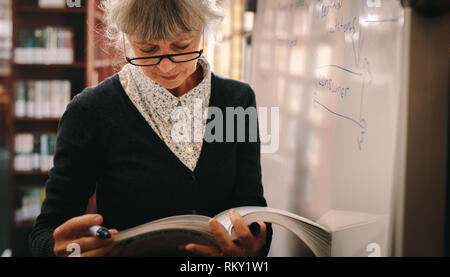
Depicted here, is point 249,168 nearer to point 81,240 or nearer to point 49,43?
point 81,240

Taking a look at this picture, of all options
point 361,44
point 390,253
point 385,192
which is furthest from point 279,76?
point 390,253

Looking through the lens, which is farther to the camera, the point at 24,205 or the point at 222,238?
the point at 24,205

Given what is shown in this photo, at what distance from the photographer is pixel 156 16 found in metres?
0.67

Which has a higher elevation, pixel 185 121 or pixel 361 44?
pixel 361 44

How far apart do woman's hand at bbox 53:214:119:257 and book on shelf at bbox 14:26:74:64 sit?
1.10 m

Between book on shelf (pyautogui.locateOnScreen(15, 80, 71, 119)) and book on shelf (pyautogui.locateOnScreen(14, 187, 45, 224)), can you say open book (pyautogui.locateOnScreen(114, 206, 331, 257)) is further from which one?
book on shelf (pyautogui.locateOnScreen(14, 187, 45, 224))

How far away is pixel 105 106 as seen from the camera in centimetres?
73

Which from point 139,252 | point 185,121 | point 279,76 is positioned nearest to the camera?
point 139,252

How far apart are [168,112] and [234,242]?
30 cm

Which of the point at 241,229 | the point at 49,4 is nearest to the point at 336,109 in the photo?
the point at 241,229

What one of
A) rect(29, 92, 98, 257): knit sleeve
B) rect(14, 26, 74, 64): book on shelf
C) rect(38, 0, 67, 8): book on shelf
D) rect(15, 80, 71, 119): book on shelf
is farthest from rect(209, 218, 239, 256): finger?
rect(38, 0, 67, 8): book on shelf

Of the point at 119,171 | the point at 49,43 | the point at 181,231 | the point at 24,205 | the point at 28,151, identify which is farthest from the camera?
the point at 24,205
